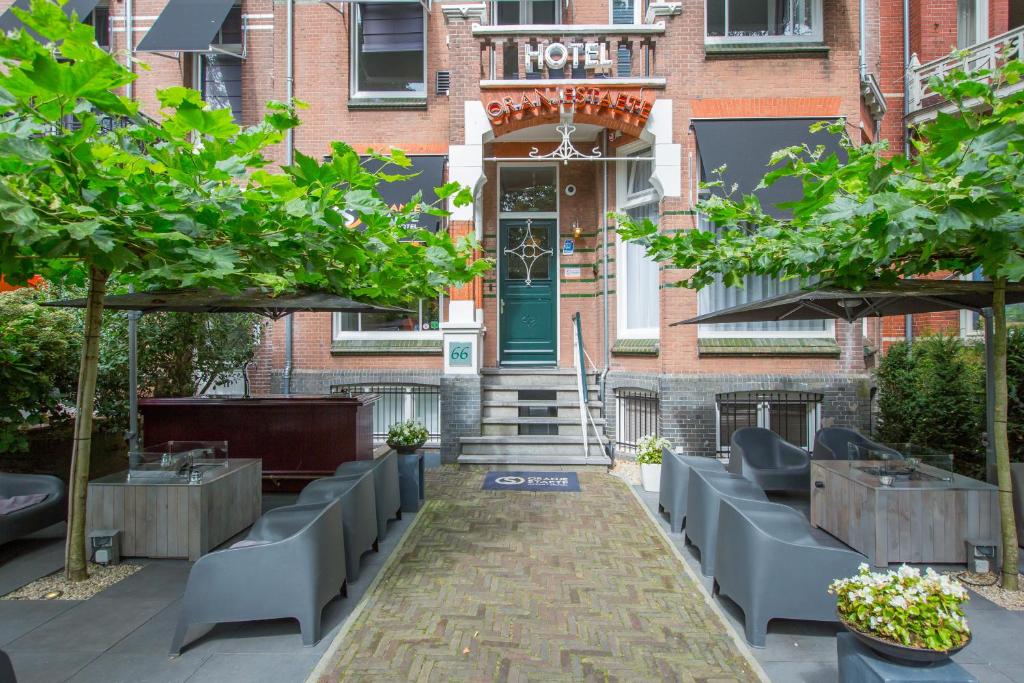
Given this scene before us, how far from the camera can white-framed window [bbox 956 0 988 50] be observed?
12.2 metres

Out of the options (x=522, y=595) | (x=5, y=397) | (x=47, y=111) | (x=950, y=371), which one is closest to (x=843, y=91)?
(x=950, y=371)

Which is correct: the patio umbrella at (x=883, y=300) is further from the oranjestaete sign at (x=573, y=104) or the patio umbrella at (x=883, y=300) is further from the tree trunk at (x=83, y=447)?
the tree trunk at (x=83, y=447)

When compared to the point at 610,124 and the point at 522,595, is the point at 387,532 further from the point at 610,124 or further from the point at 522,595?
the point at 610,124

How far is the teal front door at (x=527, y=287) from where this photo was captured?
12.5 meters

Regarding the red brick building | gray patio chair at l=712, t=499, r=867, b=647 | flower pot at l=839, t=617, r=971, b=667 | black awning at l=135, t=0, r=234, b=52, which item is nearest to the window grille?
the red brick building

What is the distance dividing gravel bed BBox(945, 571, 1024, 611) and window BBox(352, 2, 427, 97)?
1115cm

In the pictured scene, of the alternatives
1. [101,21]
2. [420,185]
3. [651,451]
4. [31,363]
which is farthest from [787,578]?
[101,21]

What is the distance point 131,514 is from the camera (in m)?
5.76

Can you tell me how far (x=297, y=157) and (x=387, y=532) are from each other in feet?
13.4

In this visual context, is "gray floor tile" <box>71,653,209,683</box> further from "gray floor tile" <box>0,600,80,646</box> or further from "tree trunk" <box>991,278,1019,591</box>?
"tree trunk" <box>991,278,1019,591</box>

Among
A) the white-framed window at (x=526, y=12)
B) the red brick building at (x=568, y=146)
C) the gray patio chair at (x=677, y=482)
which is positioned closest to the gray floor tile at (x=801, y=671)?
the gray patio chair at (x=677, y=482)

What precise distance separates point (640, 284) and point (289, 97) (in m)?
7.49

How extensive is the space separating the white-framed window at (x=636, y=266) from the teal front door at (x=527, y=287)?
4.81 feet

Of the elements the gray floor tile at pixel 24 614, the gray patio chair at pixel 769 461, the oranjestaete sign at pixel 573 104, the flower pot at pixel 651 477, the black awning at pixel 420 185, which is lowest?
the gray floor tile at pixel 24 614
